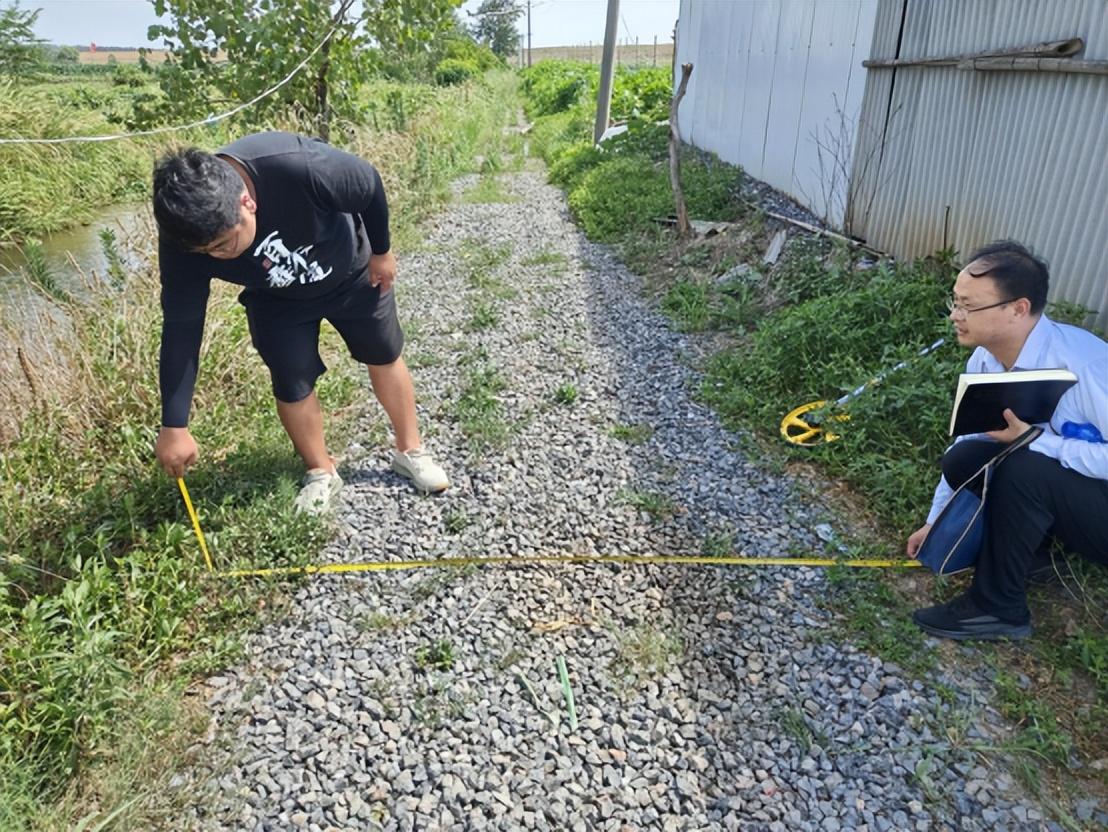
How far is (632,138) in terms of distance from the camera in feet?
38.9

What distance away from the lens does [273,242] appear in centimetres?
270

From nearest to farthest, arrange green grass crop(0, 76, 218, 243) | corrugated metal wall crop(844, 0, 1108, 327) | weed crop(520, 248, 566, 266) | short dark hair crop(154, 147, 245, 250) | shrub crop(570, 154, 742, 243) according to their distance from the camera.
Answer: short dark hair crop(154, 147, 245, 250)
corrugated metal wall crop(844, 0, 1108, 327)
weed crop(520, 248, 566, 266)
shrub crop(570, 154, 742, 243)
green grass crop(0, 76, 218, 243)

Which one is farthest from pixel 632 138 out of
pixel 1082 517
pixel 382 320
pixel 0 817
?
pixel 0 817

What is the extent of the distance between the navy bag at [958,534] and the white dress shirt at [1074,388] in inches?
7.7

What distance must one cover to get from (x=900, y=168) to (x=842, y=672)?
4.12 m

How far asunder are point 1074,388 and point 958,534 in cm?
65

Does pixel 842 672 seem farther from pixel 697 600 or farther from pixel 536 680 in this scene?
pixel 536 680

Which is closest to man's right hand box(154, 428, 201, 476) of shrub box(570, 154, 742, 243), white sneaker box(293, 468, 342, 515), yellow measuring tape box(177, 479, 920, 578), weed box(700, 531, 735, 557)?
yellow measuring tape box(177, 479, 920, 578)

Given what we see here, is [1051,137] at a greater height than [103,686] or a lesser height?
greater

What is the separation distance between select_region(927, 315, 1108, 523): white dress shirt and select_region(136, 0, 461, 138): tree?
6393 millimetres

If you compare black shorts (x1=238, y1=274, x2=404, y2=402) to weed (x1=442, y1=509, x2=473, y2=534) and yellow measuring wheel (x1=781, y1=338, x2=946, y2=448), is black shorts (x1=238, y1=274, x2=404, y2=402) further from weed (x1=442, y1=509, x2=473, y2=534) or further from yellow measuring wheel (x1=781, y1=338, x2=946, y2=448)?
yellow measuring wheel (x1=781, y1=338, x2=946, y2=448)

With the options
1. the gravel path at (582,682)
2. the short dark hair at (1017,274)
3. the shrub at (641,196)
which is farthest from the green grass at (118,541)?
the shrub at (641,196)

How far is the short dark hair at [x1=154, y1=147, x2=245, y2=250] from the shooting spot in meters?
2.21

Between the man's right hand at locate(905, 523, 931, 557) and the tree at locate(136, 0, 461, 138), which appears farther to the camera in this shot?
the tree at locate(136, 0, 461, 138)
